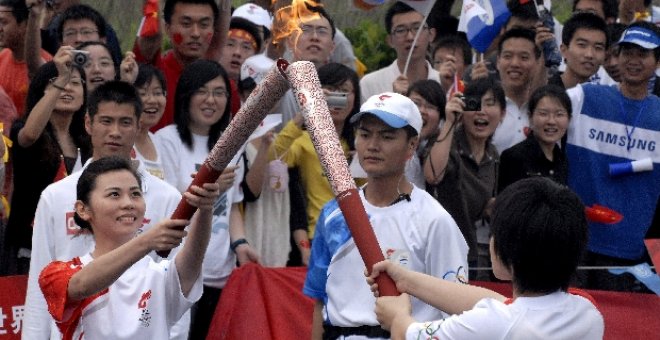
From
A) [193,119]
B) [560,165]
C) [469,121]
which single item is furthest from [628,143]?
[193,119]

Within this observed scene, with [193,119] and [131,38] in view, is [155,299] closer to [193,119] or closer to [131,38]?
[193,119]

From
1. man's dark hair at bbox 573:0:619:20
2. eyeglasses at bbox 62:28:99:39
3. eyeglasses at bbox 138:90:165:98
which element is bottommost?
eyeglasses at bbox 138:90:165:98

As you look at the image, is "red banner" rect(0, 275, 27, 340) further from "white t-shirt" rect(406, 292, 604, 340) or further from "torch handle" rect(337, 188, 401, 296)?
"white t-shirt" rect(406, 292, 604, 340)

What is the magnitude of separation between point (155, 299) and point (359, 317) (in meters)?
0.79

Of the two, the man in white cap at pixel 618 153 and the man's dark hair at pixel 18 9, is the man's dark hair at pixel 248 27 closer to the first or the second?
the man's dark hair at pixel 18 9

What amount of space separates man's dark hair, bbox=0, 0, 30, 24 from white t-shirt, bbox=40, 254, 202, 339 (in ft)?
9.58

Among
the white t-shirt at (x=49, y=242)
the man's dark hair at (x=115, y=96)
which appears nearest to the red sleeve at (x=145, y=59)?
the man's dark hair at (x=115, y=96)

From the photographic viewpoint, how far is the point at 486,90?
7.06m

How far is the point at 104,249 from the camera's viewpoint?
4.74 meters

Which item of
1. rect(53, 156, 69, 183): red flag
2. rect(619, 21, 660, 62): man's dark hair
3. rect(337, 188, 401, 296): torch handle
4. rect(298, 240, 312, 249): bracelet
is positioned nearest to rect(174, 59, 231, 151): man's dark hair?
rect(53, 156, 69, 183): red flag

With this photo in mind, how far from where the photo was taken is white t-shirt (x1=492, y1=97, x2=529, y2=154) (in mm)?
7379

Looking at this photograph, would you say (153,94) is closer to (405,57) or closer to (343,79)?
(343,79)

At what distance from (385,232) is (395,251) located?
0.10m

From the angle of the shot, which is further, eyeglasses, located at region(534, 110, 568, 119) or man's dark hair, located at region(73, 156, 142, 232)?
eyeglasses, located at region(534, 110, 568, 119)
